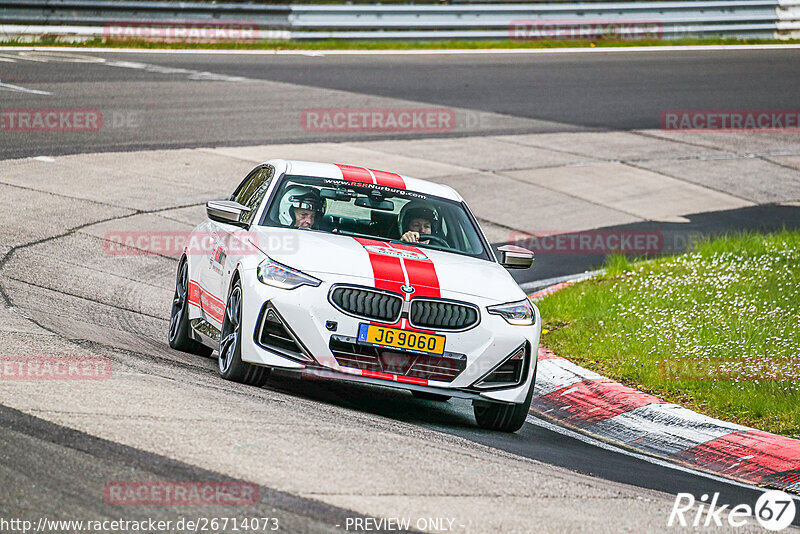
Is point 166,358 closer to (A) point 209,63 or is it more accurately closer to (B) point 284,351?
(B) point 284,351

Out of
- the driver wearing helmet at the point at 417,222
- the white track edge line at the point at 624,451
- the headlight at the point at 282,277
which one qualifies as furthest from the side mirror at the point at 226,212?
the white track edge line at the point at 624,451

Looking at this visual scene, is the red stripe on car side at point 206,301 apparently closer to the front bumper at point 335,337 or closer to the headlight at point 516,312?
the front bumper at point 335,337

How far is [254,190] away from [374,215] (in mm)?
1076

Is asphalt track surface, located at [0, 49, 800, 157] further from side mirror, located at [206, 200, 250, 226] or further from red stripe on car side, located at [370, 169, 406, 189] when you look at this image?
side mirror, located at [206, 200, 250, 226]

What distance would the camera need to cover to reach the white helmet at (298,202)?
28.7 feet

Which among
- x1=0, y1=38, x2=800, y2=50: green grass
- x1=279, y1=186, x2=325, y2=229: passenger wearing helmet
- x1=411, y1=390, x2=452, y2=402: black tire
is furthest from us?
x1=0, y1=38, x2=800, y2=50: green grass

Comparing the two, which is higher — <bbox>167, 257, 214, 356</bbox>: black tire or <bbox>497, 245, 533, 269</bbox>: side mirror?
<bbox>497, 245, 533, 269</bbox>: side mirror

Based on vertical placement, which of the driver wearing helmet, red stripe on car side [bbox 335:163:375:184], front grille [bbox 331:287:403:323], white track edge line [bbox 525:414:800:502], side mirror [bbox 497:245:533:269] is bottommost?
white track edge line [bbox 525:414:800:502]

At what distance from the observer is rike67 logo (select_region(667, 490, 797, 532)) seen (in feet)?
18.9

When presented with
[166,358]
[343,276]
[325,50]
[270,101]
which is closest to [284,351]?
[343,276]

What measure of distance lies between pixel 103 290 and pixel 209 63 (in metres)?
14.7

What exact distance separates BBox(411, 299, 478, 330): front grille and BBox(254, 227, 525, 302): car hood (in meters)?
0.09

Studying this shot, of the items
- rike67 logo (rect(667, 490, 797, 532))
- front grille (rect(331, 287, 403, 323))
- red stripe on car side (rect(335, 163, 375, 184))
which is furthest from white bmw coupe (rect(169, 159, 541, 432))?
rike67 logo (rect(667, 490, 797, 532))

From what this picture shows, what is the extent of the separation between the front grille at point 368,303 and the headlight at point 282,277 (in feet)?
0.57
